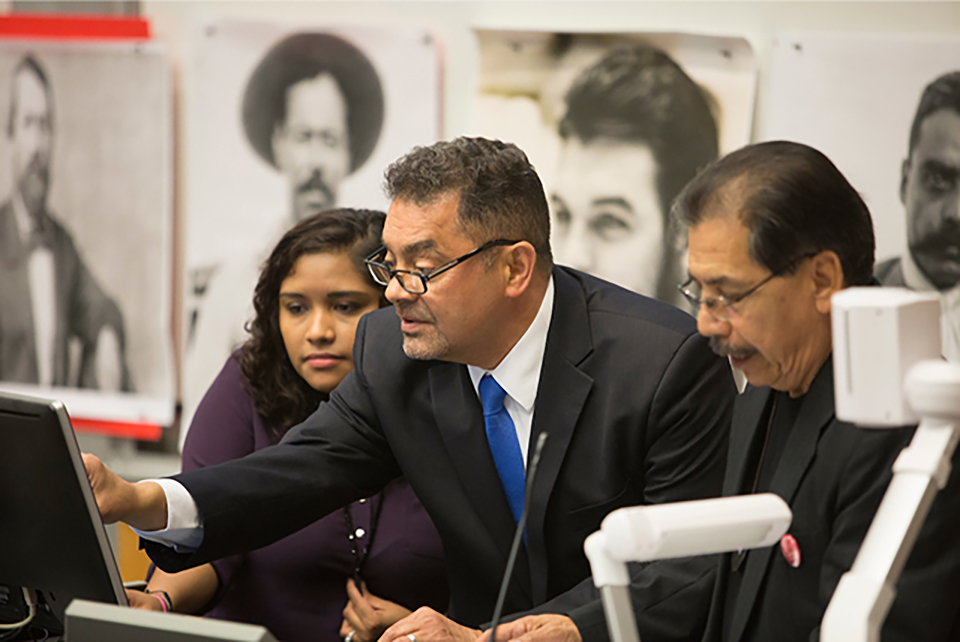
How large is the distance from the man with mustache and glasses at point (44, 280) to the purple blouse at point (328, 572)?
1363mm

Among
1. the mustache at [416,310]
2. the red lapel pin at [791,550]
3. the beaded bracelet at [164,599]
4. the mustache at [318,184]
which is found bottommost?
the beaded bracelet at [164,599]

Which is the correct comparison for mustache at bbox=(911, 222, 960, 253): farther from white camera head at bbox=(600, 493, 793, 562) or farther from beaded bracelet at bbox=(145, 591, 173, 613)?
beaded bracelet at bbox=(145, 591, 173, 613)

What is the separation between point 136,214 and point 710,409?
214 centimetres

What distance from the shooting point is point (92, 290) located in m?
3.18

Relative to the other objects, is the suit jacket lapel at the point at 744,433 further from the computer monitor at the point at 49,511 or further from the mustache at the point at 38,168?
the mustache at the point at 38,168

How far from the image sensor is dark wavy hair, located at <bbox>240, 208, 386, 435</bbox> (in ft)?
6.70

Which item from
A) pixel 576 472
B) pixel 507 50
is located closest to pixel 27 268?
pixel 507 50

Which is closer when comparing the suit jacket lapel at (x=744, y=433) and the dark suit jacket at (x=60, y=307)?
the suit jacket lapel at (x=744, y=433)

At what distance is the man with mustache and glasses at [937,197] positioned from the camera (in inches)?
92.4

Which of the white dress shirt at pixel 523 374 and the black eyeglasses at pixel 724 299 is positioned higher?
the black eyeglasses at pixel 724 299

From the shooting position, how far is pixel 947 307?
2.38m

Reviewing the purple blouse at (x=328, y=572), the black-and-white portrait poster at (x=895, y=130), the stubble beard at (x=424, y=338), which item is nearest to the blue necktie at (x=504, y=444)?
the stubble beard at (x=424, y=338)

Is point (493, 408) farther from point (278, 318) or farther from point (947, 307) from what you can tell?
point (947, 307)

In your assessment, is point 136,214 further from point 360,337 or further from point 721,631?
point 721,631
